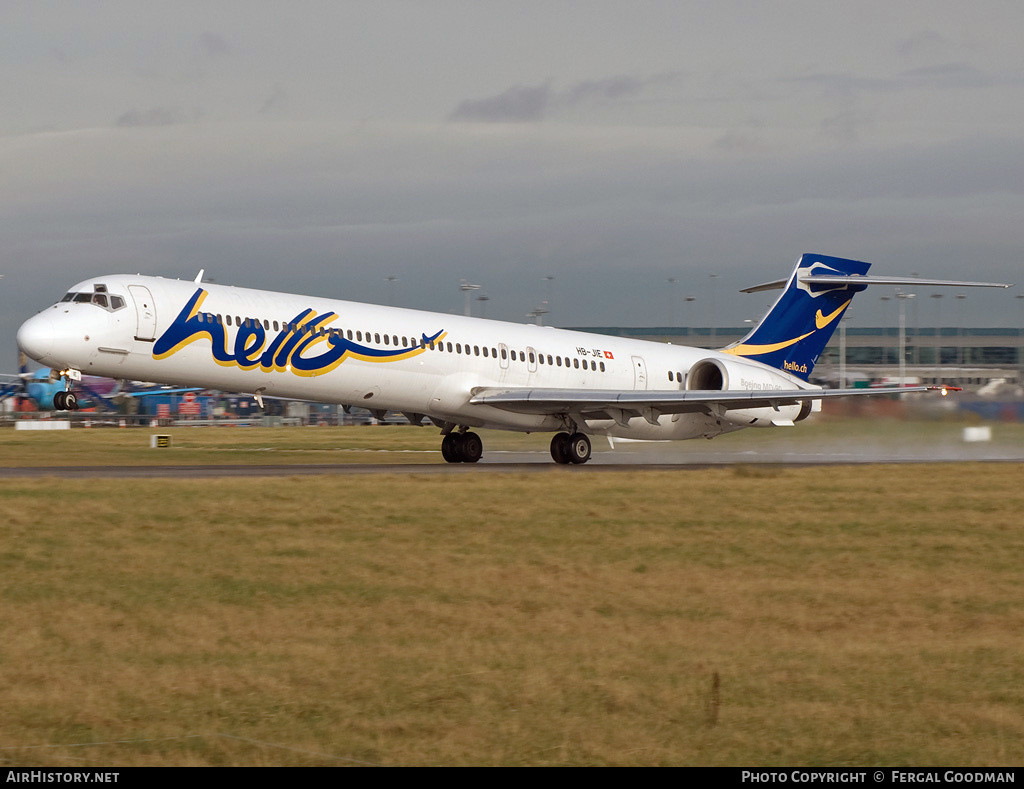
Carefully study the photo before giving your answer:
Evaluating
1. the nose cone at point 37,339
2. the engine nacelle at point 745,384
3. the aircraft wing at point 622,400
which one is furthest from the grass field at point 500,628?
the engine nacelle at point 745,384

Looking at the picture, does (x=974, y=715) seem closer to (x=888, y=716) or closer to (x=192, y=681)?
(x=888, y=716)

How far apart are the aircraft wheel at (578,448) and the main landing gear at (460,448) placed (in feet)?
9.25

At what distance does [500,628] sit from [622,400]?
20578mm

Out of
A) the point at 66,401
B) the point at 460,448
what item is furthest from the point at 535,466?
the point at 66,401

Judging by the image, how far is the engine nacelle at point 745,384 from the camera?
36.2 metres

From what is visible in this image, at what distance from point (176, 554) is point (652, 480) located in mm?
12294

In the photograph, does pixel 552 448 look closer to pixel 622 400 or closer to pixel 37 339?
pixel 622 400

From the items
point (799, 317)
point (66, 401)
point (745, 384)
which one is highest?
point (799, 317)

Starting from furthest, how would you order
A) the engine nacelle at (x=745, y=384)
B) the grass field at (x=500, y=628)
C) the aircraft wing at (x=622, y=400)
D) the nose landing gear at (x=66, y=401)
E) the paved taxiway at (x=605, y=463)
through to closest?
the engine nacelle at (x=745, y=384) < the aircraft wing at (x=622, y=400) < the paved taxiway at (x=605, y=463) < the nose landing gear at (x=66, y=401) < the grass field at (x=500, y=628)

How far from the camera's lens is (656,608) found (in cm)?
1242

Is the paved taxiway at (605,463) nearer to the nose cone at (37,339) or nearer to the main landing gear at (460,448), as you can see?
the main landing gear at (460,448)

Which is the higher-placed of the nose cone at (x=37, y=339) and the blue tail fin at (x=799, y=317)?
the blue tail fin at (x=799, y=317)

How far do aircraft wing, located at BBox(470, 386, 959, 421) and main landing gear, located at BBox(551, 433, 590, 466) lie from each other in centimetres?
69

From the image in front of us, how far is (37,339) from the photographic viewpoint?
25.6m
